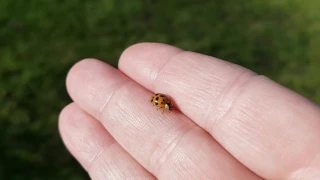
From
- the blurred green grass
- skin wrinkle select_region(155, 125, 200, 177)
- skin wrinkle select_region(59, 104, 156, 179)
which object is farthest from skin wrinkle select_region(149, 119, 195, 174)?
the blurred green grass

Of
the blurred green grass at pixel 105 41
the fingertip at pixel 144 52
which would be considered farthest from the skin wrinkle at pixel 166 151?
the blurred green grass at pixel 105 41

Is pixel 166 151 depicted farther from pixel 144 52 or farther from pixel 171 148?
pixel 144 52

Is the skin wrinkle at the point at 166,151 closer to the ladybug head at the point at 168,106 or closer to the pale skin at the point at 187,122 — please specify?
the pale skin at the point at 187,122

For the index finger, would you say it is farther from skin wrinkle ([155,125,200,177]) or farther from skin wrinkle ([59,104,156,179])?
skin wrinkle ([59,104,156,179])

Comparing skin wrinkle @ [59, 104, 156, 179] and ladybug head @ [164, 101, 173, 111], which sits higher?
ladybug head @ [164, 101, 173, 111]

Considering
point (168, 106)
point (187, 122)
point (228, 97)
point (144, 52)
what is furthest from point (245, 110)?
point (144, 52)

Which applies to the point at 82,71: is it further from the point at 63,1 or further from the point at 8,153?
the point at 63,1
